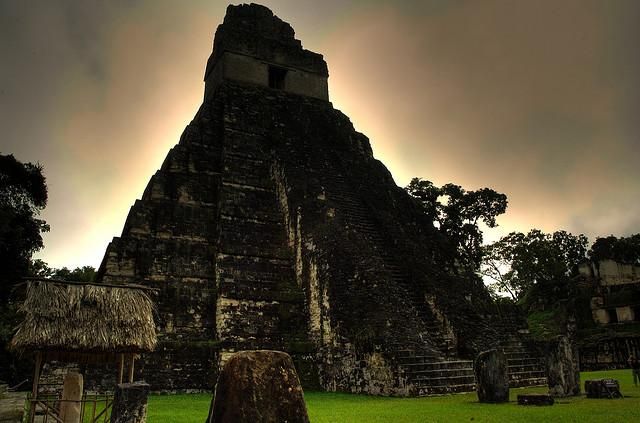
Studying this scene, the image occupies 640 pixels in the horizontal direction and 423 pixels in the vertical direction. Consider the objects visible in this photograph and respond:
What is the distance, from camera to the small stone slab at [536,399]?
24.0 ft

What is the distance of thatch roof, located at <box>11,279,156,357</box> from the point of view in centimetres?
654

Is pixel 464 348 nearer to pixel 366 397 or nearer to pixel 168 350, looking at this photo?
pixel 366 397

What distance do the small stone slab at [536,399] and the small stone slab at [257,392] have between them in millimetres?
4960

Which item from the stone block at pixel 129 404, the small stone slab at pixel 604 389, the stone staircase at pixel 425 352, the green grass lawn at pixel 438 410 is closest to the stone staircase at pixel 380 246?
the stone staircase at pixel 425 352

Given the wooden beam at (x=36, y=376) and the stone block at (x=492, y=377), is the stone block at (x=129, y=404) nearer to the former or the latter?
the wooden beam at (x=36, y=376)

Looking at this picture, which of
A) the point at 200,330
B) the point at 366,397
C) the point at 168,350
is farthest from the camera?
the point at 200,330

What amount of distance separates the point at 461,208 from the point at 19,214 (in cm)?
1933

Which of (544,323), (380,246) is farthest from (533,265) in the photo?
(380,246)

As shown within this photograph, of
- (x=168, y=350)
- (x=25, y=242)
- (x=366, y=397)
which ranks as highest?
(x=25, y=242)

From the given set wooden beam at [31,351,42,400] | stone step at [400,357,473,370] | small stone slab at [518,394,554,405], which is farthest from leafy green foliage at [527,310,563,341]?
wooden beam at [31,351,42,400]

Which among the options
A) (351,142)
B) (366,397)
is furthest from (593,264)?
(366,397)

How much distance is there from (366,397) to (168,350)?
181 inches

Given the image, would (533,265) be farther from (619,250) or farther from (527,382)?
(527,382)

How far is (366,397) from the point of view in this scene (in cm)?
927
